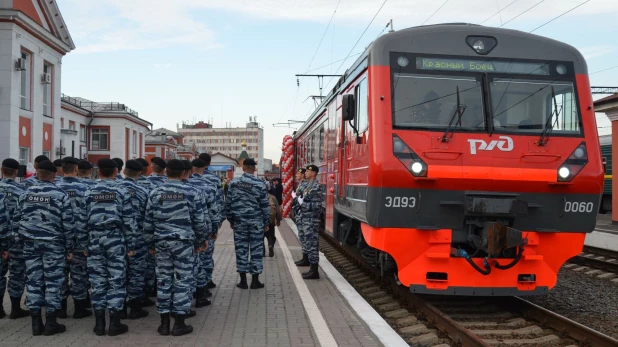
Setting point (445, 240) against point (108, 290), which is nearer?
→ point (108, 290)

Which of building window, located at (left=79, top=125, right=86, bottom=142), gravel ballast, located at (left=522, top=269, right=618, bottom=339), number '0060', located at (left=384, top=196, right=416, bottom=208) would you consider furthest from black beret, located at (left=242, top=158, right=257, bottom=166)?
building window, located at (left=79, top=125, right=86, bottom=142)

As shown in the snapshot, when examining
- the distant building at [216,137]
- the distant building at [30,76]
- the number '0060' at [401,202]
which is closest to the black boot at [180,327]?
the number '0060' at [401,202]

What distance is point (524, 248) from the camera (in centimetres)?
728

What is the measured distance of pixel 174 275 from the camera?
20.3ft

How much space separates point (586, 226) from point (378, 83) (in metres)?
3.03

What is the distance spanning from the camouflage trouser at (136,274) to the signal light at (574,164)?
4934 millimetres

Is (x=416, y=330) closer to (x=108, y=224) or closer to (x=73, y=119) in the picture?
(x=108, y=224)

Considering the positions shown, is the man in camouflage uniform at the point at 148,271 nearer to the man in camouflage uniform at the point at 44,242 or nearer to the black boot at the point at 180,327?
the man in camouflage uniform at the point at 44,242

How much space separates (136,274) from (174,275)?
1.00 m

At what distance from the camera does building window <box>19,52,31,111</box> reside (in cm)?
2555

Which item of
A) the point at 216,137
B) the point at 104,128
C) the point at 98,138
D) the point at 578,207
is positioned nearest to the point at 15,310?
the point at 578,207

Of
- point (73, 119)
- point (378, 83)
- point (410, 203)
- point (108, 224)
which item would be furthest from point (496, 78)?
point (73, 119)

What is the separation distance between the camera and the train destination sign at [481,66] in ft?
25.1

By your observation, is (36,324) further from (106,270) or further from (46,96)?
(46,96)
